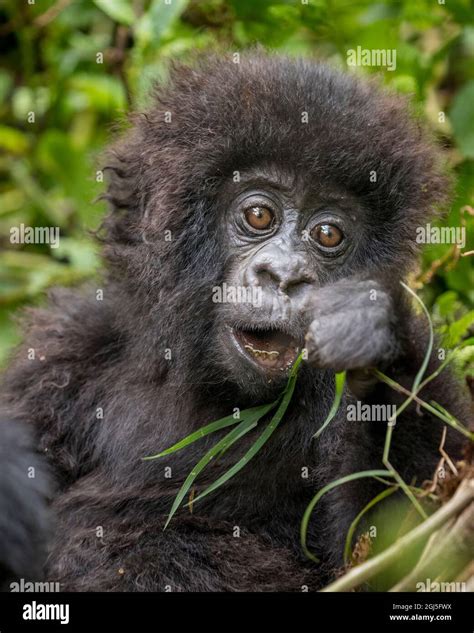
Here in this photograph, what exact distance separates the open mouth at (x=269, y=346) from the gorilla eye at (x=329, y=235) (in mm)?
526

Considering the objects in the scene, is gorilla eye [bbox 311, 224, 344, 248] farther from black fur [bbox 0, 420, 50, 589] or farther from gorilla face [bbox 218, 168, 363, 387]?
black fur [bbox 0, 420, 50, 589]

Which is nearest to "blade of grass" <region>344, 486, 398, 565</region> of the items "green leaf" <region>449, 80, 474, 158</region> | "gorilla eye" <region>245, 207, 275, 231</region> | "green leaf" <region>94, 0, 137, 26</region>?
"gorilla eye" <region>245, 207, 275, 231</region>

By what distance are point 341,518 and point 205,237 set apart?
1.38 metres

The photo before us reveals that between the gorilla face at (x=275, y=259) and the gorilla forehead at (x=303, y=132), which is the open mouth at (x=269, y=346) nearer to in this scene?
the gorilla face at (x=275, y=259)

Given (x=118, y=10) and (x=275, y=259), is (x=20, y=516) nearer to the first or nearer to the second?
(x=275, y=259)

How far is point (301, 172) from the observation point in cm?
445

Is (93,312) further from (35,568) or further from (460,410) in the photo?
(460,410)

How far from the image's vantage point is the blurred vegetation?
6.12 metres

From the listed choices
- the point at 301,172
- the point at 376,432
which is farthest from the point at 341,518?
the point at 301,172

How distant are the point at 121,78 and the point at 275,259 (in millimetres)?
4064

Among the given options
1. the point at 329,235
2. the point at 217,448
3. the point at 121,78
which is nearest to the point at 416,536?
the point at 217,448

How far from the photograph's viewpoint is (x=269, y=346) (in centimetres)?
420

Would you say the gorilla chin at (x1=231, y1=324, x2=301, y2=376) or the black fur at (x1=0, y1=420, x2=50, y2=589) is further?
the gorilla chin at (x1=231, y1=324, x2=301, y2=376)

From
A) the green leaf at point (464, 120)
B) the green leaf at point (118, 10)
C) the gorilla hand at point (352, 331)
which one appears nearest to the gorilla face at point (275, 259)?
the gorilla hand at point (352, 331)
